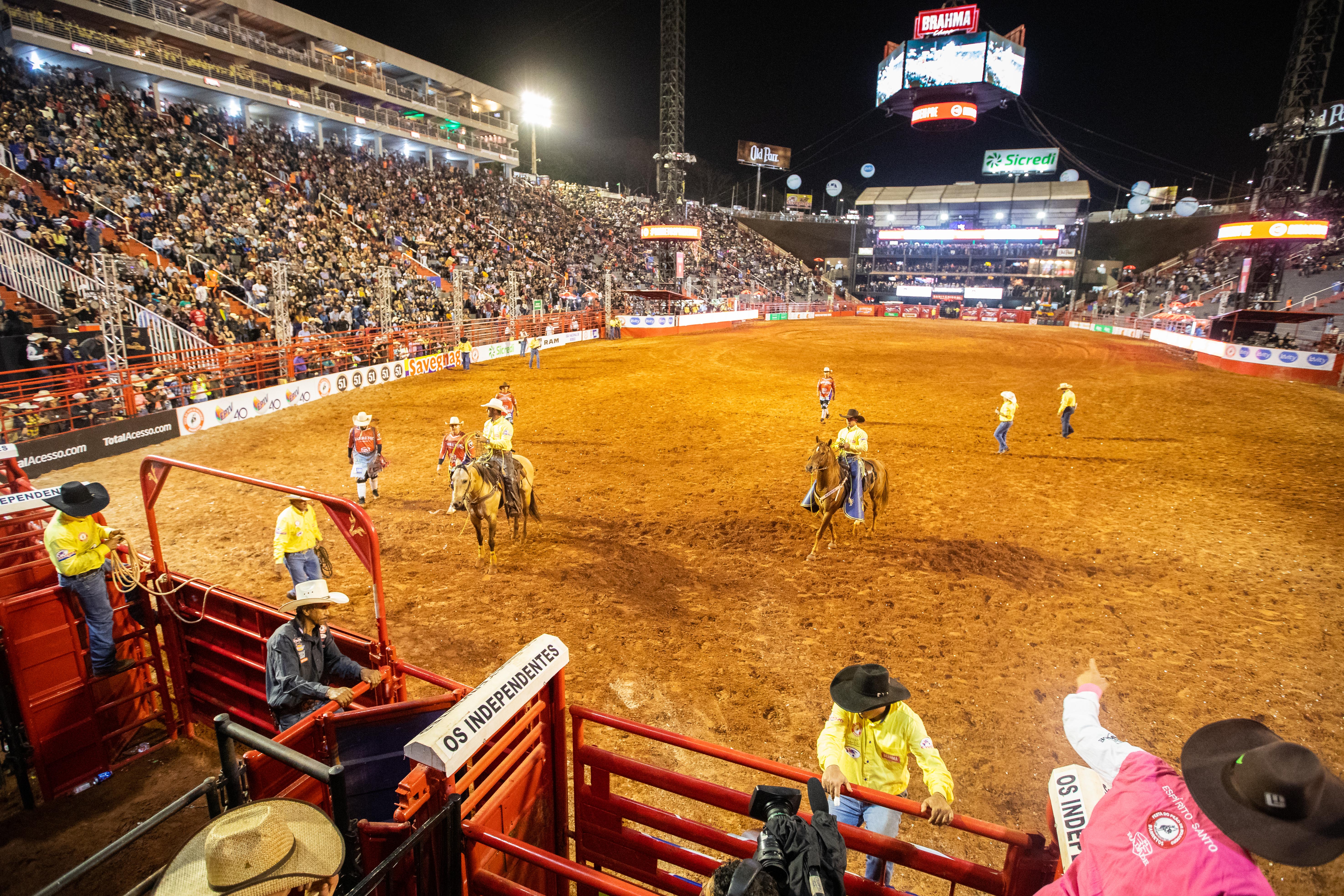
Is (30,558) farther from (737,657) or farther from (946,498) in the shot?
(946,498)

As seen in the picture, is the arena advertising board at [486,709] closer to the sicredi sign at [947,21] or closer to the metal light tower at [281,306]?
the metal light tower at [281,306]

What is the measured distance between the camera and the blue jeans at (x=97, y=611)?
5230 millimetres

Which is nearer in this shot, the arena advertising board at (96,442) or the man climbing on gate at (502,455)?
the man climbing on gate at (502,455)

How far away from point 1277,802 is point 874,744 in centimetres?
217

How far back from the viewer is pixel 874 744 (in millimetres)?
3715

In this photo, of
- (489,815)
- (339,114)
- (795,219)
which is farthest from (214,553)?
(795,219)

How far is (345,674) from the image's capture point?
4711 millimetres

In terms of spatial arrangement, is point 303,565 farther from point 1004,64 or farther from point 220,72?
point 1004,64

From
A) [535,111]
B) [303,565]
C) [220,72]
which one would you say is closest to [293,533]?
[303,565]

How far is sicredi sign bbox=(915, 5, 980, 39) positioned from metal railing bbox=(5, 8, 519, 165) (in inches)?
1485

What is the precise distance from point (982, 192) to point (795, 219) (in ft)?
69.9

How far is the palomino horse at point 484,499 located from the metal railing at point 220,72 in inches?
1208

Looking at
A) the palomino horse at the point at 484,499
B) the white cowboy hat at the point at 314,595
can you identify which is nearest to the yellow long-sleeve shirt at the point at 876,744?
the white cowboy hat at the point at 314,595

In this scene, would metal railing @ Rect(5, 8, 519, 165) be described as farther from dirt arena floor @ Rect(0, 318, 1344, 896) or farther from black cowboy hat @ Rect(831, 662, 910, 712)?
black cowboy hat @ Rect(831, 662, 910, 712)
